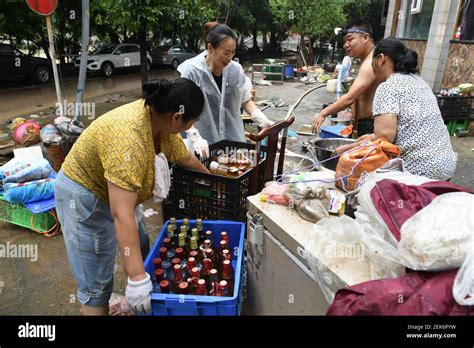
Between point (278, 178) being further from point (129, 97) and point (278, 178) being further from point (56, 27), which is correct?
point (56, 27)

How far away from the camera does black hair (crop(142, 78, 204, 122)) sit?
57.1 inches

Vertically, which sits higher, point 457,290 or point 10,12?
point 10,12

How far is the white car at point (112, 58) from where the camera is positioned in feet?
44.9

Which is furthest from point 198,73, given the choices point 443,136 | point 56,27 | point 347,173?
point 56,27

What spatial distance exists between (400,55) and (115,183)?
188 cm

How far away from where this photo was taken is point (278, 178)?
7.13ft

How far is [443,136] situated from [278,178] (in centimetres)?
105

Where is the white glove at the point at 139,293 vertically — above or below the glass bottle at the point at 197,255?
above

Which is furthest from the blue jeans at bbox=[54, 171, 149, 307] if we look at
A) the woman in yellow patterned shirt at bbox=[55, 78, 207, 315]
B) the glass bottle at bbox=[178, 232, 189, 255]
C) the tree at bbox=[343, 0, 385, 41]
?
the tree at bbox=[343, 0, 385, 41]

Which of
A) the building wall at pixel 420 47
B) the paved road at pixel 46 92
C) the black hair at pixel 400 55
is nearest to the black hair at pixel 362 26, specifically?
the black hair at pixel 400 55

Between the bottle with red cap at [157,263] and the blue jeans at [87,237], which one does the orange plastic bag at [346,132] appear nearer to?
the bottle with red cap at [157,263]

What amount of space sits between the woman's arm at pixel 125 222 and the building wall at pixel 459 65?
7.23 meters

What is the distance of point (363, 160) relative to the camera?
5.56 feet

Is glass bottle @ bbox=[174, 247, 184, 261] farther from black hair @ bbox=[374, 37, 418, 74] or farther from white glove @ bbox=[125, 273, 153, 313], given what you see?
black hair @ bbox=[374, 37, 418, 74]
